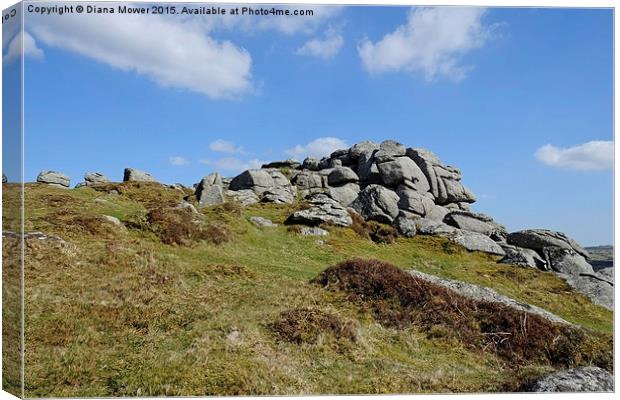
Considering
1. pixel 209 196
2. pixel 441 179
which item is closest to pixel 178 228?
pixel 209 196

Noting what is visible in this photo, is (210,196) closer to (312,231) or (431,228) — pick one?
(312,231)

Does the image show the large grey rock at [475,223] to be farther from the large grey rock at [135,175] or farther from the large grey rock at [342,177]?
the large grey rock at [135,175]

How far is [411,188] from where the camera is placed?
206 feet

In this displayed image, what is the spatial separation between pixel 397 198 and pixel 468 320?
40.6m

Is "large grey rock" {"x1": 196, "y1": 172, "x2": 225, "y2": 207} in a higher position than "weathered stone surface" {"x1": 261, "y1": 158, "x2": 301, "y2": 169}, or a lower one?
lower

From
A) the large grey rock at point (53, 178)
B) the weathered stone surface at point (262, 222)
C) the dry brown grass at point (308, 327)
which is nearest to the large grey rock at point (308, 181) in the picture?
the large grey rock at point (53, 178)

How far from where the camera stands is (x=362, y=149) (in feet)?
260

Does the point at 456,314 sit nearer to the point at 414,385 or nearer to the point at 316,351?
the point at 414,385

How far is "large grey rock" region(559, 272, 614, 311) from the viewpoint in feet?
84.0

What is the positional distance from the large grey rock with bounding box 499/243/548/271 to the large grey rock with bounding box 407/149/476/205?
24682 mm

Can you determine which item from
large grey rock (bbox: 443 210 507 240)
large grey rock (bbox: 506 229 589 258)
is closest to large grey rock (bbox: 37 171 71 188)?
large grey rock (bbox: 443 210 507 240)

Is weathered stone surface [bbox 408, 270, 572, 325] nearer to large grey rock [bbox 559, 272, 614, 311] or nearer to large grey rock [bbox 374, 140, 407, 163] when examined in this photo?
large grey rock [bbox 559, 272, 614, 311]

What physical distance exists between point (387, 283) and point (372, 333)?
127 inches

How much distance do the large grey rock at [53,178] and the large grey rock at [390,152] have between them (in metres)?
44.8
